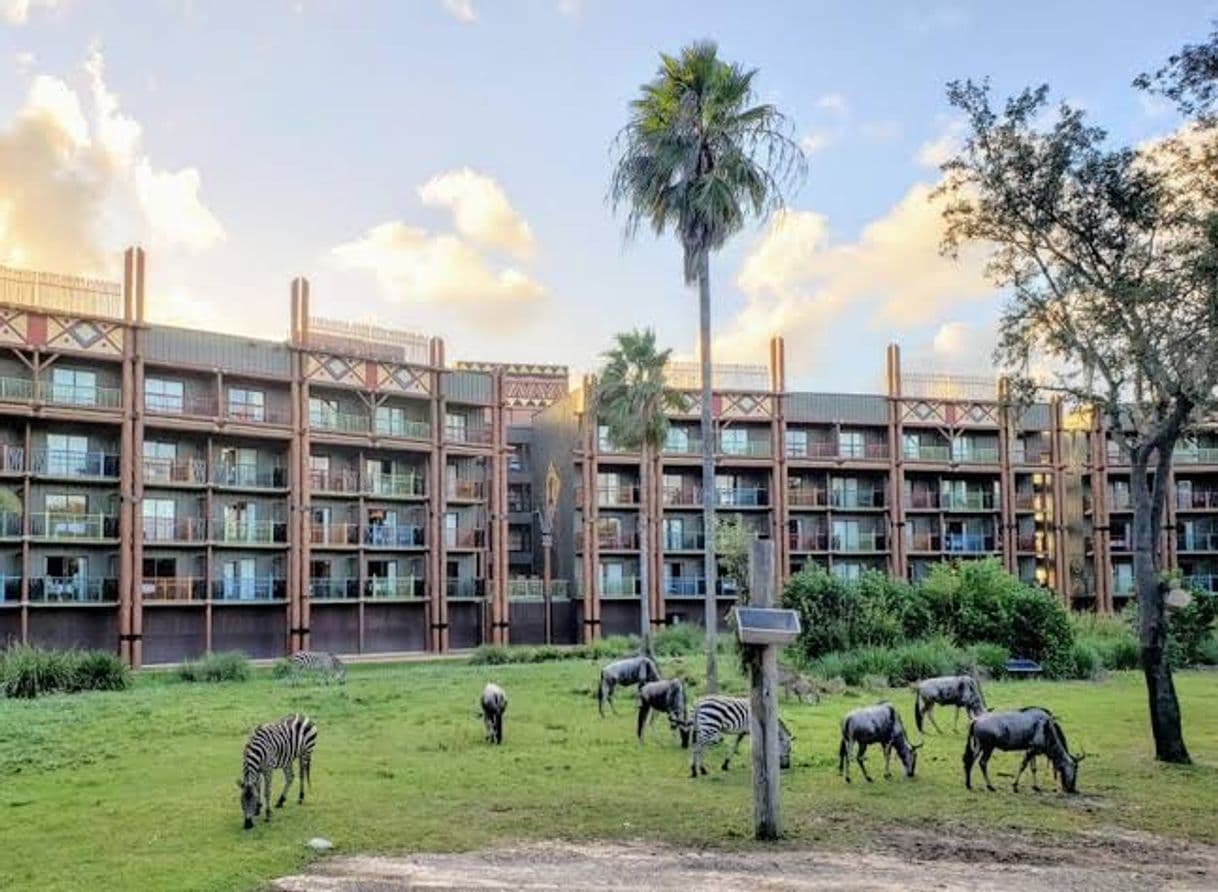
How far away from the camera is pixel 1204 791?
1592 cm

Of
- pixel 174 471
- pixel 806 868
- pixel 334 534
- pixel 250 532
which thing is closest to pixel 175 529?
pixel 174 471

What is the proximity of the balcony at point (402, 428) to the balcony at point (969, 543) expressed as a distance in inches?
1359

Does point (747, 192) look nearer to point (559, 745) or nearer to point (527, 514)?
point (559, 745)

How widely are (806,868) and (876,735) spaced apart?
5.80m

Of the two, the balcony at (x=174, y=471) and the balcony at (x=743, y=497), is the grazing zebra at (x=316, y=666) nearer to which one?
the balcony at (x=174, y=471)

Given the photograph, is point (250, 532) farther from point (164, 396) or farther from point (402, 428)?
point (402, 428)

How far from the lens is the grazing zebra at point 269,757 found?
13734 mm

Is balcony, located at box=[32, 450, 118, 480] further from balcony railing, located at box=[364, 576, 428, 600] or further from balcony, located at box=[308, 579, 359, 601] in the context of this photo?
balcony railing, located at box=[364, 576, 428, 600]

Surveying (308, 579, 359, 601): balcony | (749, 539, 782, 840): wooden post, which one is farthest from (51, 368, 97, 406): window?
(749, 539, 782, 840): wooden post

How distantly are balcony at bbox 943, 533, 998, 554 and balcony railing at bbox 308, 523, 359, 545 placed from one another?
37721 millimetres

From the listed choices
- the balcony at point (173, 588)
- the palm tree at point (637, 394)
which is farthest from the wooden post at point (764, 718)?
the balcony at point (173, 588)

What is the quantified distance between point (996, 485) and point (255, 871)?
68396 millimetres

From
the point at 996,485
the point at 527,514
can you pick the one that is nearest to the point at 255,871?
the point at 527,514

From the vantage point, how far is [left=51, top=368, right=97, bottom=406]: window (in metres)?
47.1
